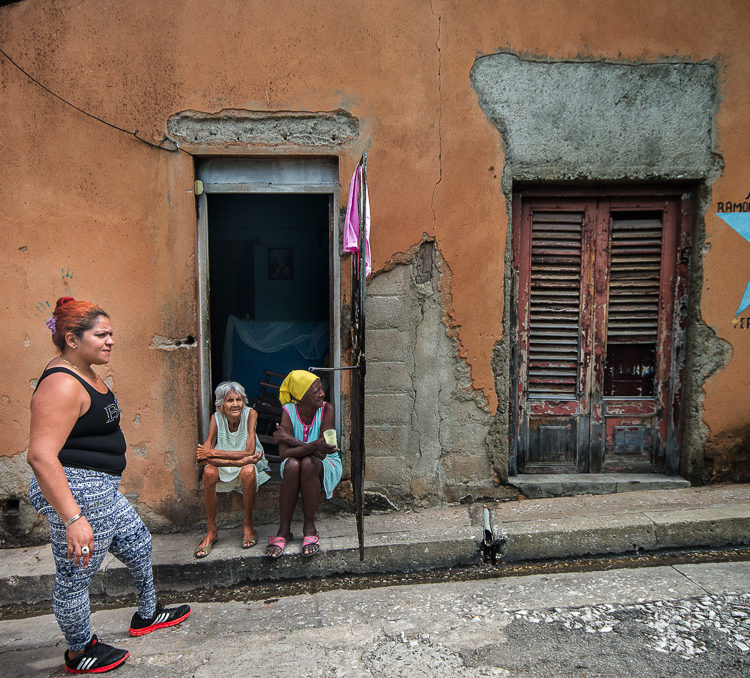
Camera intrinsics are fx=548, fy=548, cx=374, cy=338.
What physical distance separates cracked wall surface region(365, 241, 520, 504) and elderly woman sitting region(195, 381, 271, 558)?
2.77 ft

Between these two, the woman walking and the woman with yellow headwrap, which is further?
the woman with yellow headwrap

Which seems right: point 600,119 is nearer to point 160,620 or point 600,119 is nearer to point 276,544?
point 276,544

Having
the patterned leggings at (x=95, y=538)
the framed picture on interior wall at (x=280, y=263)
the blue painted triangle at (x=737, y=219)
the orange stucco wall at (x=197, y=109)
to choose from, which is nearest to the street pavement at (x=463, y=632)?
the patterned leggings at (x=95, y=538)

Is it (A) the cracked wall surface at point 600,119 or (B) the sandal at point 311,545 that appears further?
(A) the cracked wall surface at point 600,119

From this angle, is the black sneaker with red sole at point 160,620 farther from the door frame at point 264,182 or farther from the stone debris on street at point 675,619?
the stone debris on street at point 675,619

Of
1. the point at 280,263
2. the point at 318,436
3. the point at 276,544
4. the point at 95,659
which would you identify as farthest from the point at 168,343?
the point at 280,263

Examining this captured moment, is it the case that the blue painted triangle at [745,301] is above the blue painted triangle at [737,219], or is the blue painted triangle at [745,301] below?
below

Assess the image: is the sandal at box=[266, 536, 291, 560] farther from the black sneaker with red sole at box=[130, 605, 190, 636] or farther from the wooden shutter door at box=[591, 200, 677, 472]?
the wooden shutter door at box=[591, 200, 677, 472]

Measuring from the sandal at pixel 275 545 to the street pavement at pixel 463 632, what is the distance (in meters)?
0.27

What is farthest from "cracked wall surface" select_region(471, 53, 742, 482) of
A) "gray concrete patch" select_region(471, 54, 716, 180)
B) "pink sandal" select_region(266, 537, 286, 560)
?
"pink sandal" select_region(266, 537, 286, 560)

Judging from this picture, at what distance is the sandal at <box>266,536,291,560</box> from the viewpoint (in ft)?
11.5

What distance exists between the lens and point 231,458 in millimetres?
3729

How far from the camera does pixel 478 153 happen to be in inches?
154

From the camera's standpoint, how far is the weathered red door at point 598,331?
13.7 feet
